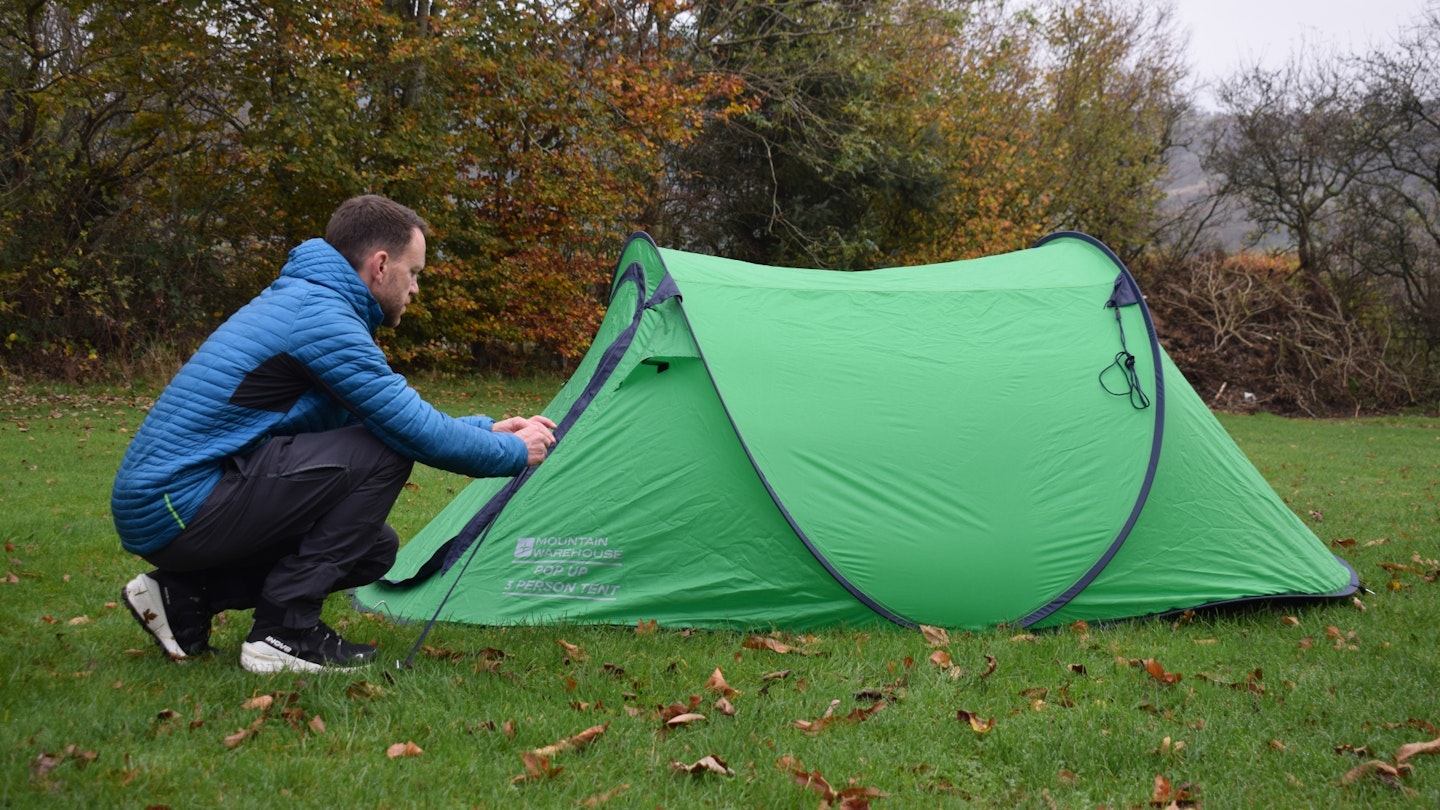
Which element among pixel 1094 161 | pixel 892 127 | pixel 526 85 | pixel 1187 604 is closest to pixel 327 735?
pixel 1187 604

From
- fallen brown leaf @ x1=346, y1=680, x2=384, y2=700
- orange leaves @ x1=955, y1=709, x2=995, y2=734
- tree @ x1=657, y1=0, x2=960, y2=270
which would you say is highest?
tree @ x1=657, y1=0, x2=960, y2=270

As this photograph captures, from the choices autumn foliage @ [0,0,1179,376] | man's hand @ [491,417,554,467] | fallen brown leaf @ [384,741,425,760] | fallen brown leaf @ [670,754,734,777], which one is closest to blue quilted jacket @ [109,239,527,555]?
man's hand @ [491,417,554,467]

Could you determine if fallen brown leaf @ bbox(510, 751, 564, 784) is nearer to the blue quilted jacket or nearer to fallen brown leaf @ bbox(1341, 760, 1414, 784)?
the blue quilted jacket

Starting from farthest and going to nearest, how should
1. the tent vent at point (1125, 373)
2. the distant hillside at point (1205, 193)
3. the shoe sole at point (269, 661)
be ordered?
the distant hillside at point (1205, 193) → the tent vent at point (1125, 373) → the shoe sole at point (269, 661)

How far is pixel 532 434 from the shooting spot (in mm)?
3479

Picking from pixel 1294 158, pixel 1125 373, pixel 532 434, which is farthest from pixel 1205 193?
pixel 532 434

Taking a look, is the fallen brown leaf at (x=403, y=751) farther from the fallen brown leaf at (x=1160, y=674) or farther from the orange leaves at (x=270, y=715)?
the fallen brown leaf at (x=1160, y=674)

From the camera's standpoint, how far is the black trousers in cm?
306

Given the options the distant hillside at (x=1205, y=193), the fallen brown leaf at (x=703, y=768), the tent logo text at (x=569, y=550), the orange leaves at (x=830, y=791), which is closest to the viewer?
the orange leaves at (x=830, y=791)

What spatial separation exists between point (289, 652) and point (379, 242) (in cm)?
127

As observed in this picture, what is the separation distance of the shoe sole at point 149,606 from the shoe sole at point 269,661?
13.5 inches

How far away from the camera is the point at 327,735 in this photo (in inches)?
110

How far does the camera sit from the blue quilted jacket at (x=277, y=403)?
3.04 m

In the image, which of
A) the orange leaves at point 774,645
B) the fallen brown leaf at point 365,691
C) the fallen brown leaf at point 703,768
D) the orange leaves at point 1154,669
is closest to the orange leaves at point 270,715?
the fallen brown leaf at point 365,691
